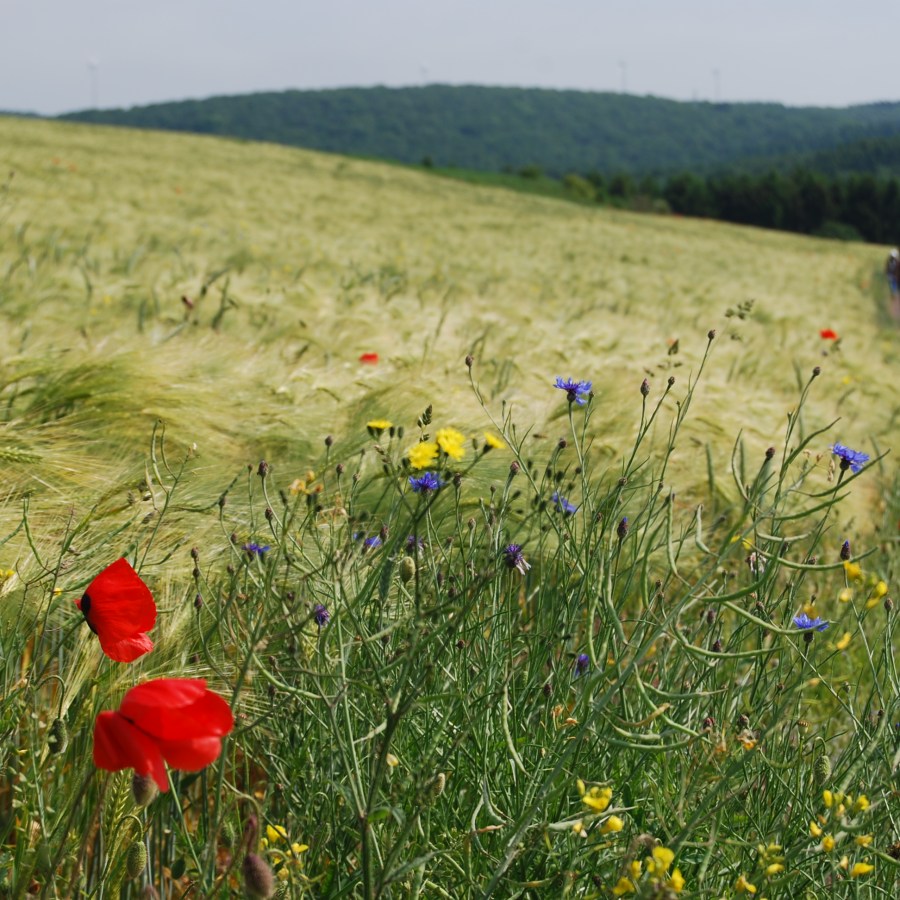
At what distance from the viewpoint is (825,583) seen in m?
2.06

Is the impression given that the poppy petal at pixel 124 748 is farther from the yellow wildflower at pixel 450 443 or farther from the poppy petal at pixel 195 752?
the yellow wildflower at pixel 450 443

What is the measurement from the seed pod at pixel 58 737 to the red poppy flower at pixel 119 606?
0.10 m

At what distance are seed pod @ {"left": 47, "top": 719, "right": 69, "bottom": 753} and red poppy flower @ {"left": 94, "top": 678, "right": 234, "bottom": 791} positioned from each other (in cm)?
21

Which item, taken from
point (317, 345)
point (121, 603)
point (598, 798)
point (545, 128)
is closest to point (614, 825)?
point (598, 798)

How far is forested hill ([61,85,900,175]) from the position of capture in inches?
4744

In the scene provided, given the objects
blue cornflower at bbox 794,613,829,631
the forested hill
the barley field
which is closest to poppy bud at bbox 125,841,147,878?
the barley field

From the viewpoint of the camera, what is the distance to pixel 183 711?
77cm

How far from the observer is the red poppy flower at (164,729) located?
0.77 meters

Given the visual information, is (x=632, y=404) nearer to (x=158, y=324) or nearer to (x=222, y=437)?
(x=222, y=437)

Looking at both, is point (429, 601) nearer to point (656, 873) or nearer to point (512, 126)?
point (656, 873)

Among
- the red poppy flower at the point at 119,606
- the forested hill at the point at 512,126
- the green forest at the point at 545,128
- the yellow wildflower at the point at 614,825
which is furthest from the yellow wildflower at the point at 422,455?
the forested hill at the point at 512,126

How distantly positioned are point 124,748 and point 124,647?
20cm

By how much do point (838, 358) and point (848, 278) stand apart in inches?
368

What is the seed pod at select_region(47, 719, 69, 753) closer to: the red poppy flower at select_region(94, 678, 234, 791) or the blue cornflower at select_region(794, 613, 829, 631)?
the red poppy flower at select_region(94, 678, 234, 791)
